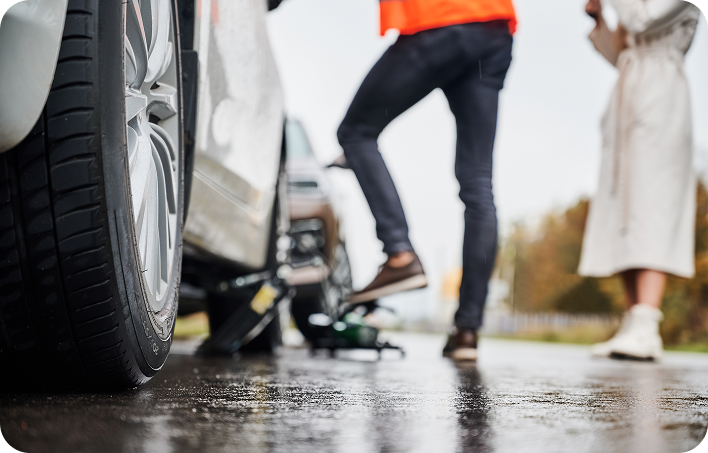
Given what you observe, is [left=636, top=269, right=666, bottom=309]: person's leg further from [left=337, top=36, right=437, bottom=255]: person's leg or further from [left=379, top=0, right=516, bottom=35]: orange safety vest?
[left=379, top=0, right=516, bottom=35]: orange safety vest

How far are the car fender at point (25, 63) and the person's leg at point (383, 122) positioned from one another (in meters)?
1.90

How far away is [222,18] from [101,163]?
0.86 meters

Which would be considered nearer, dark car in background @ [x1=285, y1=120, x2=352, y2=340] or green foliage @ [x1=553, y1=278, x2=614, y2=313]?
dark car in background @ [x1=285, y1=120, x2=352, y2=340]

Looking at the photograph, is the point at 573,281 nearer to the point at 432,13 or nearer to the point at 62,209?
the point at 432,13

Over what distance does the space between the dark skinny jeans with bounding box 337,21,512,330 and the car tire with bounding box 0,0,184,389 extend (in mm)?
1694

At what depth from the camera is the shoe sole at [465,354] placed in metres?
2.92

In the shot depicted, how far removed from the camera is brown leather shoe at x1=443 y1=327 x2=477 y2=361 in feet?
9.61

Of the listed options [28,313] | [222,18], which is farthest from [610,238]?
[28,313]

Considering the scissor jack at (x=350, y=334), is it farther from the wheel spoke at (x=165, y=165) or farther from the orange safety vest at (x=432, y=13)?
the wheel spoke at (x=165, y=165)

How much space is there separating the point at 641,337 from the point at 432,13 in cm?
206

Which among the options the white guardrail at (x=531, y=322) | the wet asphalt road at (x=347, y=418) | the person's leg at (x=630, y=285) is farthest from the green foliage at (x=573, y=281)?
the wet asphalt road at (x=347, y=418)

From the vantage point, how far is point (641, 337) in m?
3.57

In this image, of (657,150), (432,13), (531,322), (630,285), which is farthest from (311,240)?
(531,322)

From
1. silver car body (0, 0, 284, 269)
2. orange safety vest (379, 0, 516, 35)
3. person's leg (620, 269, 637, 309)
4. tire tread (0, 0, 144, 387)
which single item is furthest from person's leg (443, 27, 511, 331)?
tire tread (0, 0, 144, 387)
